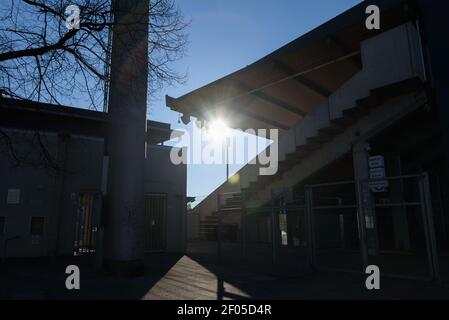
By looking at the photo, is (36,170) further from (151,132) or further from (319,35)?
(319,35)

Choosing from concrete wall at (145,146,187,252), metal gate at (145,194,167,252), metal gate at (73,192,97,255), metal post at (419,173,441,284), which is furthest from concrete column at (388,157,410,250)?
metal gate at (73,192,97,255)

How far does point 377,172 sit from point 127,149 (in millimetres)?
8609

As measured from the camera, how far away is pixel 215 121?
2098 centimetres

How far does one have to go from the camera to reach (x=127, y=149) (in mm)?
9859

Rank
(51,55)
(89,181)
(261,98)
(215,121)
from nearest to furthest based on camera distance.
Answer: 1. (51,55)
2. (89,181)
3. (261,98)
4. (215,121)

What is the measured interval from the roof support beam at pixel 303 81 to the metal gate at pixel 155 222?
7794 mm

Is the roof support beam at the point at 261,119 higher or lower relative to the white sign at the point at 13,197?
higher

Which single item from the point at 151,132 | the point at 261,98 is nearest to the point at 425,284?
the point at 261,98

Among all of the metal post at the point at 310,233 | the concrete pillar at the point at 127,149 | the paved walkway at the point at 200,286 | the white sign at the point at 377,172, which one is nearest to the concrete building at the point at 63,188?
the concrete pillar at the point at 127,149

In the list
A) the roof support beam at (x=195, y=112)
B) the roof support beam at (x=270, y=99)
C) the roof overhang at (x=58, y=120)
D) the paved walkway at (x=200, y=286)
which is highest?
the roof support beam at (x=270, y=99)

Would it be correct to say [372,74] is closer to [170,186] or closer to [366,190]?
[366,190]

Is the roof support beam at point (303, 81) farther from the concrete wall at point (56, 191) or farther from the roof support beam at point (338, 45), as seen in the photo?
the concrete wall at point (56, 191)

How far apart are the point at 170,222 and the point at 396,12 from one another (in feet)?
39.3

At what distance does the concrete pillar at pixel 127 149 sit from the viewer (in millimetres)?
9031
